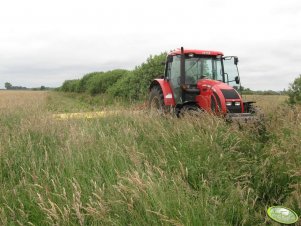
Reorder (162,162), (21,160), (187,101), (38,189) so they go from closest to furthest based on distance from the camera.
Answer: (38,189) < (162,162) < (21,160) < (187,101)

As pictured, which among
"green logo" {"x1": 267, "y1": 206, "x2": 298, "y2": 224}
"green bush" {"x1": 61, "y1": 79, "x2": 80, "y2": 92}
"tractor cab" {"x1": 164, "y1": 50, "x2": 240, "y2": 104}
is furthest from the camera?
"green bush" {"x1": 61, "y1": 79, "x2": 80, "y2": 92}

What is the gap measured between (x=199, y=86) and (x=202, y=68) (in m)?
0.64

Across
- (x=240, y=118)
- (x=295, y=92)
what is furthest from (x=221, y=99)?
(x=295, y=92)

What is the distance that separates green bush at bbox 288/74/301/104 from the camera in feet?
29.4

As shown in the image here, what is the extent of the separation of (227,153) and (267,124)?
1835 mm

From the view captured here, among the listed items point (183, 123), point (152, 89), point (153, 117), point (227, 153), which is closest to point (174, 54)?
point (152, 89)

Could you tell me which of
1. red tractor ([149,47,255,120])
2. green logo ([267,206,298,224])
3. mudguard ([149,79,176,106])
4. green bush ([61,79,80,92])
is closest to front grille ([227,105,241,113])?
red tractor ([149,47,255,120])

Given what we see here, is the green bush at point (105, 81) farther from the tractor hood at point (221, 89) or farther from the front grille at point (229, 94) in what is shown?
the front grille at point (229, 94)

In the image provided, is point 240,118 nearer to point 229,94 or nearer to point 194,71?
point 229,94

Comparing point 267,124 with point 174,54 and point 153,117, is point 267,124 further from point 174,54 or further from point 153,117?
point 174,54

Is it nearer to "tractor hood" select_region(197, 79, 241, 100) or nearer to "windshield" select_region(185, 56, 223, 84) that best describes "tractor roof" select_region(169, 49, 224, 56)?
"windshield" select_region(185, 56, 223, 84)

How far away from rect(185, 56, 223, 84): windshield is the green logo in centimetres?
538

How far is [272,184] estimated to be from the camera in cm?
396

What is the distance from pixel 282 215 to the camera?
105 inches
